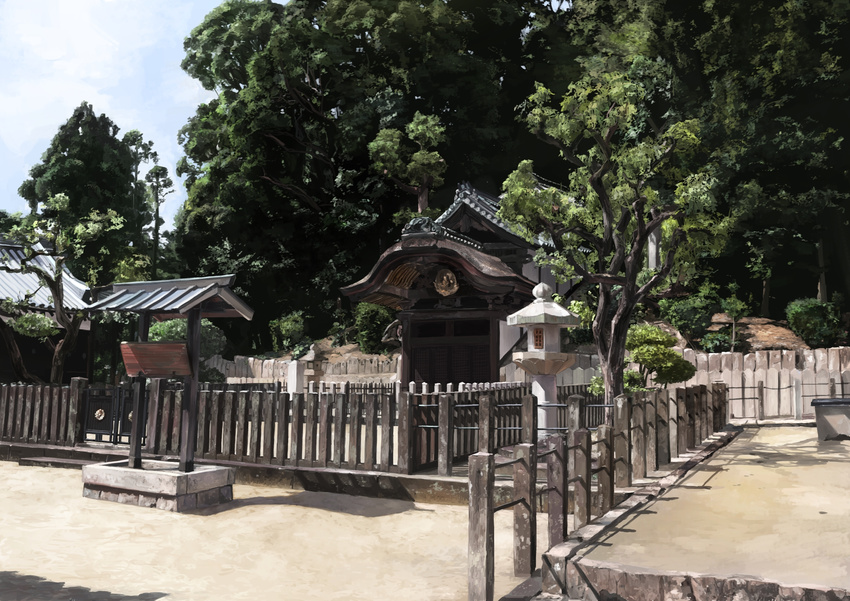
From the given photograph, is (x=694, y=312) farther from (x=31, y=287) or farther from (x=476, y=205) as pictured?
(x=31, y=287)

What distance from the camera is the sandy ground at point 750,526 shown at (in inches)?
192

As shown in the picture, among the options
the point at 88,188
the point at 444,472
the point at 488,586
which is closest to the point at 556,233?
the point at 444,472

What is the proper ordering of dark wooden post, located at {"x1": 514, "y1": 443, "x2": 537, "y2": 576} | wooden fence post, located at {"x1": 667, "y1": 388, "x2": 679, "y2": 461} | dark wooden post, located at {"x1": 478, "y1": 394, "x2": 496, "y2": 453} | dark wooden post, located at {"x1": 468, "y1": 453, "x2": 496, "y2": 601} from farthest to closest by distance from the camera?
1. wooden fence post, located at {"x1": 667, "y1": 388, "x2": 679, "y2": 461}
2. dark wooden post, located at {"x1": 478, "y1": 394, "x2": 496, "y2": 453}
3. dark wooden post, located at {"x1": 514, "y1": 443, "x2": 537, "y2": 576}
4. dark wooden post, located at {"x1": 468, "y1": 453, "x2": 496, "y2": 601}

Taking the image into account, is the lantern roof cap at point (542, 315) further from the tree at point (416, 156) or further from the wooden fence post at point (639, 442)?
the tree at point (416, 156)

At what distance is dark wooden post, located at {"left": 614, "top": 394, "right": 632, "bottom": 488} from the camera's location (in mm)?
8195

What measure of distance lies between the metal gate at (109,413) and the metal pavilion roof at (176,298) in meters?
2.83

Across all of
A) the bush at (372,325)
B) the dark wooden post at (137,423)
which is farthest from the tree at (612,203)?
the bush at (372,325)

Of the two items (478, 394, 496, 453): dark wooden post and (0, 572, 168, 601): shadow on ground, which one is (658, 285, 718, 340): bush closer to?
(478, 394, 496, 453): dark wooden post

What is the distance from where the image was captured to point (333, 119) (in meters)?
34.7

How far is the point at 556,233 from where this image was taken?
14.3 m

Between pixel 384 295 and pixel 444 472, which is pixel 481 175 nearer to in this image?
pixel 384 295

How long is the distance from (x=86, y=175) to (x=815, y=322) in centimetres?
3778

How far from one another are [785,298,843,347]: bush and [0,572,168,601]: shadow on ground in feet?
91.1

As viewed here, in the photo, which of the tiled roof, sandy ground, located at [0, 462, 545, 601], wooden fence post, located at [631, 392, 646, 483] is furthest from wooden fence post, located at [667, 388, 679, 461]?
the tiled roof
